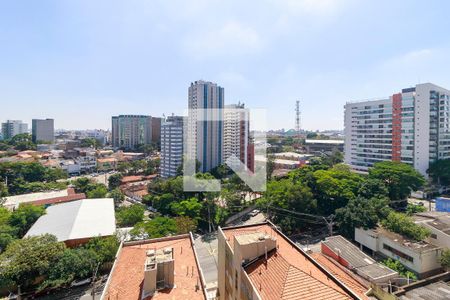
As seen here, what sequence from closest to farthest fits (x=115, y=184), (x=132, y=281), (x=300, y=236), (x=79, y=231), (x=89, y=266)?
1. (x=132, y=281)
2. (x=89, y=266)
3. (x=79, y=231)
4. (x=300, y=236)
5. (x=115, y=184)

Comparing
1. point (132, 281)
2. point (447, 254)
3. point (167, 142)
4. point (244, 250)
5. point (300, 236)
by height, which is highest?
point (167, 142)

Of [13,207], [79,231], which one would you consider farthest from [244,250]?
[13,207]

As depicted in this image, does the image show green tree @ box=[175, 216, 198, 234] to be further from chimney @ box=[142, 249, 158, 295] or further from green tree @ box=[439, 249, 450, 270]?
green tree @ box=[439, 249, 450, 270]

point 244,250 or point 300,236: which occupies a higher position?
point 244,250

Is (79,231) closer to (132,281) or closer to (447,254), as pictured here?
(132,281)

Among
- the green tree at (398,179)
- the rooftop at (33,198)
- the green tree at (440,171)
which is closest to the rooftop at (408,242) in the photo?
the green tree at (398,179)

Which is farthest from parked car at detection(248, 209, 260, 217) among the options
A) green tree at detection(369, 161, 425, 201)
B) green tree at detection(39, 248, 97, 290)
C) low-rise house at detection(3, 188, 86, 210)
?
low-rise house at detection(3, 188, 86, 210)

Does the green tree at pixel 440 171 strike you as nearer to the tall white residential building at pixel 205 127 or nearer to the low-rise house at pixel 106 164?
the tall white residential building at pixel 205 127
